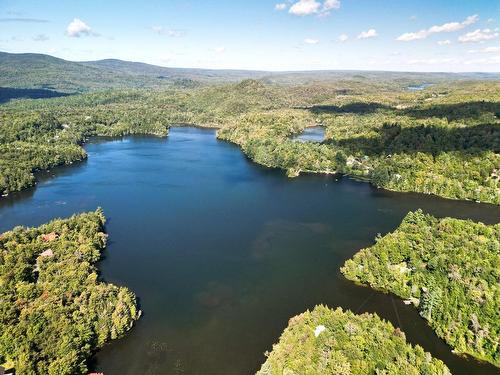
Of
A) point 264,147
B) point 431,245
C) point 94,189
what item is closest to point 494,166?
point 431,245

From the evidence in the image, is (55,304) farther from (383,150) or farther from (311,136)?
(311,136)

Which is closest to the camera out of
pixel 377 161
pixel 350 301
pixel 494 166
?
pixel 350 301

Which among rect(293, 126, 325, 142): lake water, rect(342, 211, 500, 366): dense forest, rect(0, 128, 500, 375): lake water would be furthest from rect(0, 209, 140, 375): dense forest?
rect(293, 126, 325, 142): lake water

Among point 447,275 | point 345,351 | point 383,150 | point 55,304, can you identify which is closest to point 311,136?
point 383,150

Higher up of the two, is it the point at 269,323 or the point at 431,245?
the point at 431,245

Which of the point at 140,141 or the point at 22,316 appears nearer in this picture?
the point at 22,316

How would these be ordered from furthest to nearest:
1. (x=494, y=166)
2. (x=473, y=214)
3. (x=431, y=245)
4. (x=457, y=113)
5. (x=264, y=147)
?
(x=457, y=113), (x=264, y=147), (x=494, y=166), (x=473, y=214), (x=431, y=245)

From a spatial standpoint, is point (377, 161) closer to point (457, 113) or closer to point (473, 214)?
point (473, 214)
